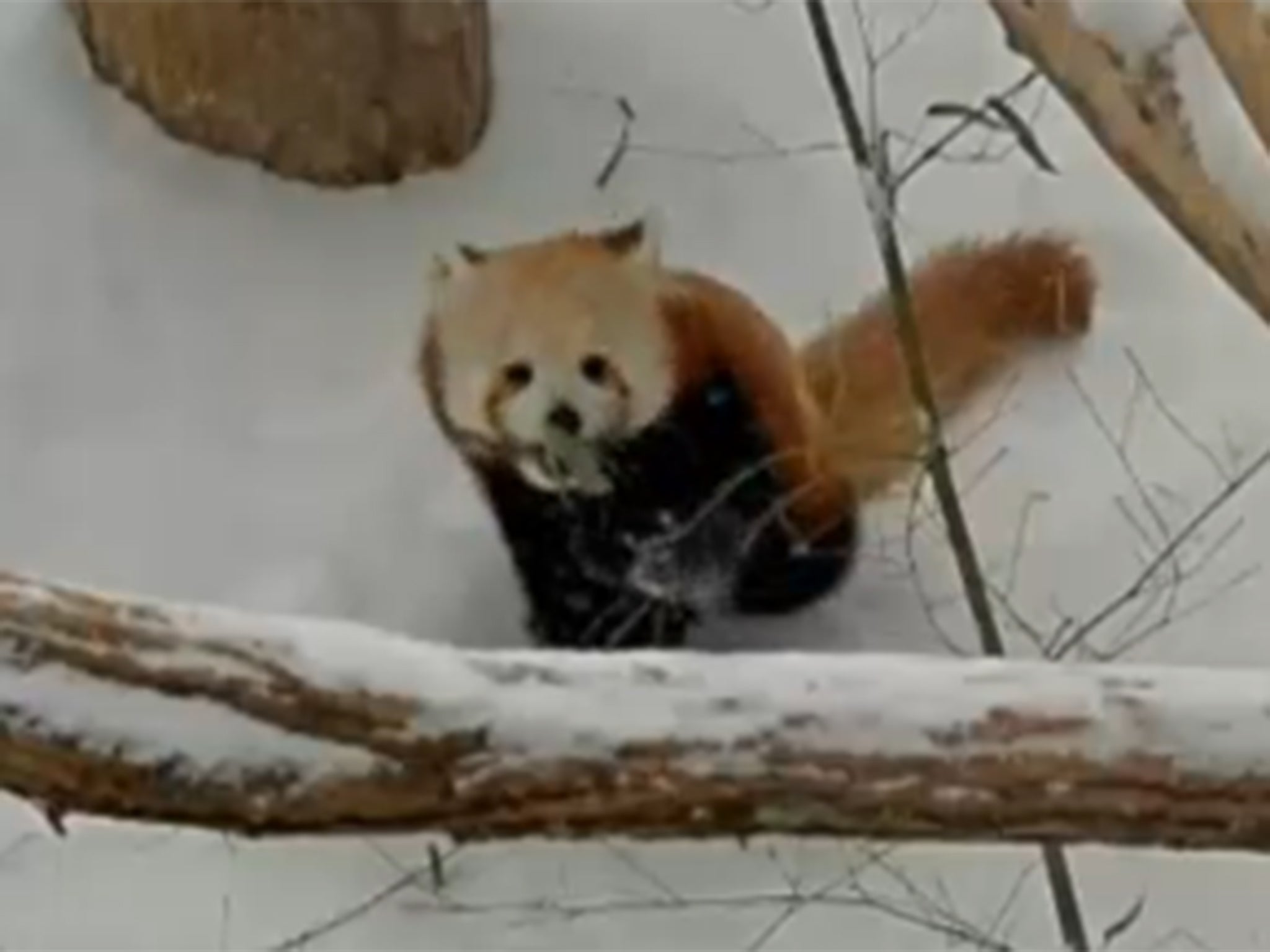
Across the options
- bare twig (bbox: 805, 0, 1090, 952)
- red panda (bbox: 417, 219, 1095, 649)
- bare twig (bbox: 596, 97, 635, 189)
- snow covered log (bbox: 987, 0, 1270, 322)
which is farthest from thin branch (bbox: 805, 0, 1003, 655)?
bare twig (bbox: 596, 97, 635, 189)

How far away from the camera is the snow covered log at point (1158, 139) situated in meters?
1.60

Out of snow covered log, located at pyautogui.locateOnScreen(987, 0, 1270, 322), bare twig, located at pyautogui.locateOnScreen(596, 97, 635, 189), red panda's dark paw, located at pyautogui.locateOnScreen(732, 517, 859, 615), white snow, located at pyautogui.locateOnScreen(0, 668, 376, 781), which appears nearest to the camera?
white snow, located at pyautogui.locateOnScreen(0, 668, 376, 781)

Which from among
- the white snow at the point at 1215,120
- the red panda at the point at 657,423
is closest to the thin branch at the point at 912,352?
the red panda at the point at 657,423

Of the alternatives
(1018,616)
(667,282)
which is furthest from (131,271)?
(1018,616)

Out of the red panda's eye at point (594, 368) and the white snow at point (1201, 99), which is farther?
the red panda's eye at point (594, 368)

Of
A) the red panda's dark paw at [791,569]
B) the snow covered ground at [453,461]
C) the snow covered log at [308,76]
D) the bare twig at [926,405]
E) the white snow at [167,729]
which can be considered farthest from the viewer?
the snow covered log at [308,76]

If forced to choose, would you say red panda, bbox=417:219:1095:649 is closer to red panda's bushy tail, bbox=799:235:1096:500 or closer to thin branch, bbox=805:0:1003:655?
red panda's bushy tail, bbox=799:235:1096:500

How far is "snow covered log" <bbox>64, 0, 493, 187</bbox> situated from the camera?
2910 mm

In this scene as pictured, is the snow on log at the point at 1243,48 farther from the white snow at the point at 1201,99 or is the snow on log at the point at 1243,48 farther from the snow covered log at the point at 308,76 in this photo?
the snow covered log at the point at 308,76

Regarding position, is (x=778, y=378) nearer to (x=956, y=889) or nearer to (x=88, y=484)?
(x=956, y=889)

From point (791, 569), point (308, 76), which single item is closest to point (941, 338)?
point (791, 569)

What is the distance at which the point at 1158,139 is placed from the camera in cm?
162

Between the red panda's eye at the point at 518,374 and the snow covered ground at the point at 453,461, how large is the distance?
0.30 meters

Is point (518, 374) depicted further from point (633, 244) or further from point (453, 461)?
point (453, 461)
